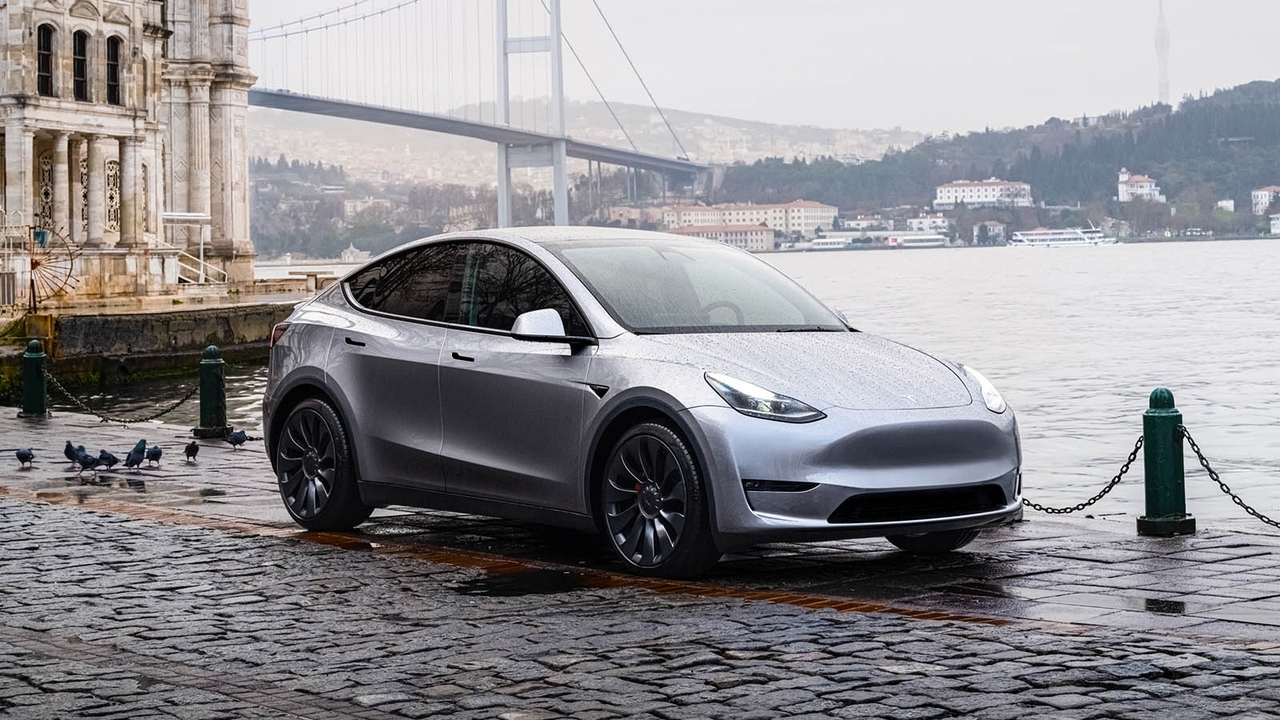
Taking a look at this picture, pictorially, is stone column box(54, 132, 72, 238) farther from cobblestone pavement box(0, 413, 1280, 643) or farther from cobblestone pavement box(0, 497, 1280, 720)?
cobblestone pavement box(0, 497, 1280, 720)

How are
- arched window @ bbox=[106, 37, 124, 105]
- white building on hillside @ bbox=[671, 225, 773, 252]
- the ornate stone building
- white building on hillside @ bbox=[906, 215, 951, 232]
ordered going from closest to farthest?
the ornate stone building < arched window @ bbox=[106, 37, 124, 105] < white building on hillside @ bbox=[671, 225, 773, 252] < white building on hillside @ bbox=[906, 215, 951, 232]

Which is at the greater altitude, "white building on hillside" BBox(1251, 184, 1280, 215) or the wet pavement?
"white building on hillside" BBox(1251, 184, 1280, 215)

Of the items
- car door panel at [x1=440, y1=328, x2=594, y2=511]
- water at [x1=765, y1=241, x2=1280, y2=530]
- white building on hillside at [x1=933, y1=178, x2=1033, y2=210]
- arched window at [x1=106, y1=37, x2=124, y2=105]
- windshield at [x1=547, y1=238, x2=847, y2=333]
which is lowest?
water at [x1=765, y1=241, x2=1280, y2=530]

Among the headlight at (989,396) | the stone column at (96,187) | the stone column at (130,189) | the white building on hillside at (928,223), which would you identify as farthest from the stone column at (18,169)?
the white building on hillside at (928,223)

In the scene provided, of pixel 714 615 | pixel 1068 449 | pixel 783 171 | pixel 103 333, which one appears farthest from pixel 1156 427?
pixel 783 171

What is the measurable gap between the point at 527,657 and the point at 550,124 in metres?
84.1

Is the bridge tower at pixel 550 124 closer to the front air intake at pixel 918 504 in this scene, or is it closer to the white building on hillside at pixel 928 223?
the white building on hillside at pixel 928 223

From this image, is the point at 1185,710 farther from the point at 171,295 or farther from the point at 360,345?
the point at 171,295

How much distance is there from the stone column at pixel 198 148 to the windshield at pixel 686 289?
53.5m

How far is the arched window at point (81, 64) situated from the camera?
47719 mm

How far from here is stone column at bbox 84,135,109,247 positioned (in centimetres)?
4800

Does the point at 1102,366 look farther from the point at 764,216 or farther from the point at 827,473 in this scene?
the point at 764,216

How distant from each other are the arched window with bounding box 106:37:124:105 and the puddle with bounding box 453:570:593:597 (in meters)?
43.2

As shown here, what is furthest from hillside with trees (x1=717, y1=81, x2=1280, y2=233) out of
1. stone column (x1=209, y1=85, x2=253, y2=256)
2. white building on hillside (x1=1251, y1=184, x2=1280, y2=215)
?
stone column (x1=209, y1=85, x2=253, y2=256)
